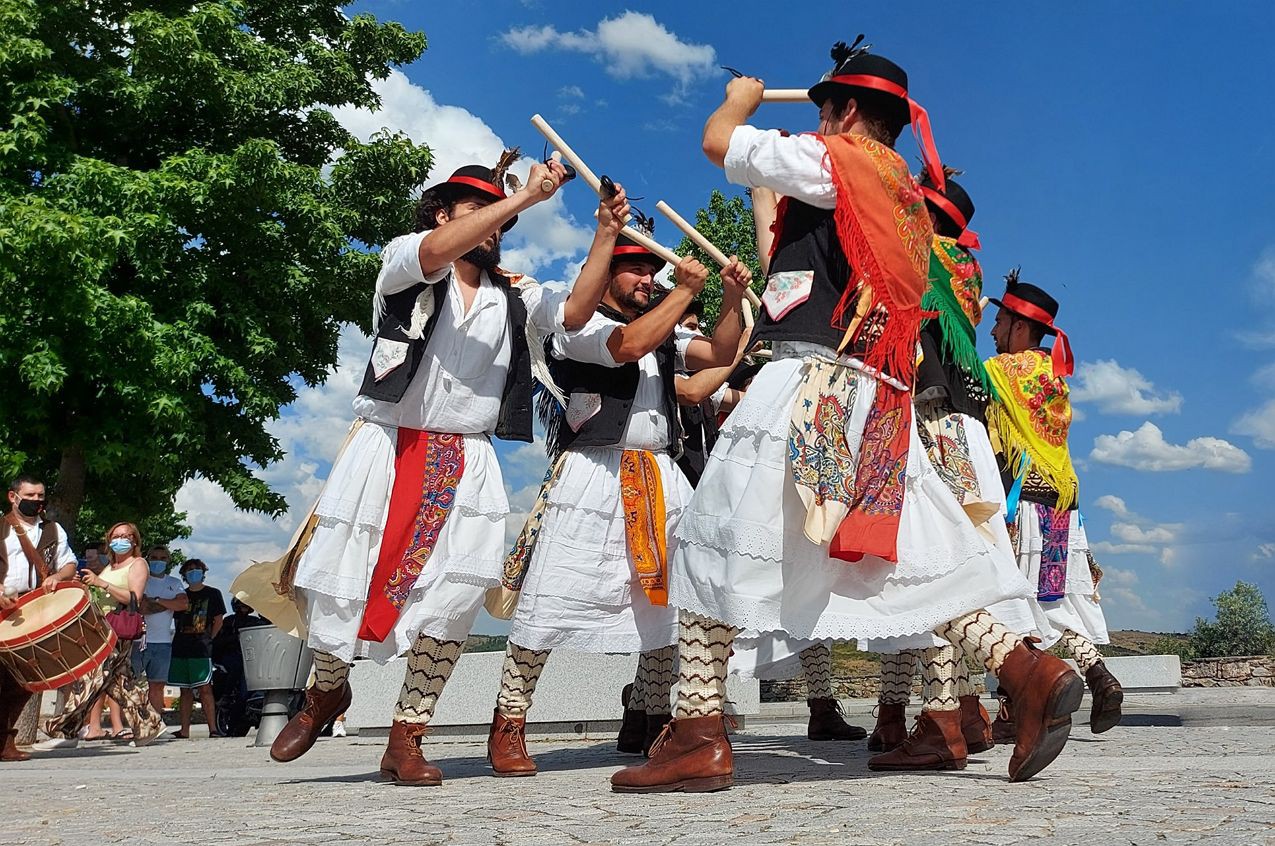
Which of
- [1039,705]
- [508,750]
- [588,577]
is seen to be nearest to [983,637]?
[1039,705]

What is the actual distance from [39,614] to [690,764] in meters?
6.19

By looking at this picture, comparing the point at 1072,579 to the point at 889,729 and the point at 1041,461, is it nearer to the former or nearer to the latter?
the point at 1041,461

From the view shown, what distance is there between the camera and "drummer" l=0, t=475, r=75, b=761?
26.9 feet

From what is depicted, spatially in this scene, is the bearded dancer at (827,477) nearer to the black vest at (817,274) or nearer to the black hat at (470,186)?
the black vest at (817,274)

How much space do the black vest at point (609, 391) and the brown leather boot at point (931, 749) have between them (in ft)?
5.27

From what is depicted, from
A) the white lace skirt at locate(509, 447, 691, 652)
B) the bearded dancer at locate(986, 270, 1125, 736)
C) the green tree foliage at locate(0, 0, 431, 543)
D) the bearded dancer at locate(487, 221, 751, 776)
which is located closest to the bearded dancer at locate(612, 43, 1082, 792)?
the bearded dancer at locate(487, 221, 751, 776)

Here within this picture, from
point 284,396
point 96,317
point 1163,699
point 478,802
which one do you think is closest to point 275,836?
point 478,802

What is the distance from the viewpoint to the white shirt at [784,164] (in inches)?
140

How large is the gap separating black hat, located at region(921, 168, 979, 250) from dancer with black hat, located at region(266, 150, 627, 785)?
1.59m

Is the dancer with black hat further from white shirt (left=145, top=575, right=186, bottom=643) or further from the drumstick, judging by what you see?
white shirt (left=145, top=575, right=186, bottom=643)

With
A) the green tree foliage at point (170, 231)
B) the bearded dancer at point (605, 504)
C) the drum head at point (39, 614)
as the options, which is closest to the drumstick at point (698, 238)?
the bearded dancer at point (605, 504)

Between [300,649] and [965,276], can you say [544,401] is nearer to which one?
[965,276]

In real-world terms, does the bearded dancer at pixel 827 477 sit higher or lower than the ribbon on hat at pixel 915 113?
lower

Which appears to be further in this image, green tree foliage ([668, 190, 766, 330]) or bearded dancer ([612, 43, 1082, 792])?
green tree foliage ([668, 190, 766, 330])
